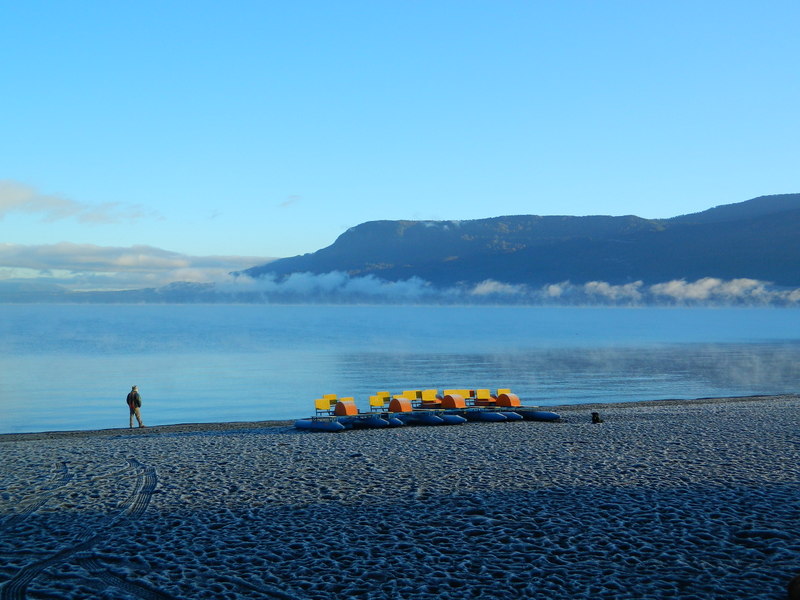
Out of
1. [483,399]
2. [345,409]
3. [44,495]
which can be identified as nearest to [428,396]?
[483,399]

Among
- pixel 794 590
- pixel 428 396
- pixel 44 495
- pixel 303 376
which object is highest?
pixel 794 590

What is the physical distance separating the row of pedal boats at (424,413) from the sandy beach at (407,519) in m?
3.92

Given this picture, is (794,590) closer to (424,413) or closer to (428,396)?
(424,413)

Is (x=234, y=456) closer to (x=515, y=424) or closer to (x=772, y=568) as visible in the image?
(x=515, y=424)

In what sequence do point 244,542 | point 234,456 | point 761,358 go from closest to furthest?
point 244,542, point 234,456, point 761,358

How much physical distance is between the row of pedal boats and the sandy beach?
3.92 m

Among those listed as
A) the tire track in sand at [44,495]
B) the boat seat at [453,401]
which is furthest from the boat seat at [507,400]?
the tire track in sand at [44,495]

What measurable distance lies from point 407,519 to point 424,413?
12802 mm

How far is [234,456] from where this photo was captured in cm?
1700

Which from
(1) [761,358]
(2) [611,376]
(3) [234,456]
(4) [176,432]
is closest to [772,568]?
(3) [234,456]

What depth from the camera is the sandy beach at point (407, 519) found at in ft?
27.7

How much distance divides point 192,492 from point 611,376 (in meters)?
40.2

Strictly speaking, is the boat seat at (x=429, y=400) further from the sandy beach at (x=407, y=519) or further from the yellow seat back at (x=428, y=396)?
the sandy beach at (x=407, y=519)

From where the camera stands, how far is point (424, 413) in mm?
23859
